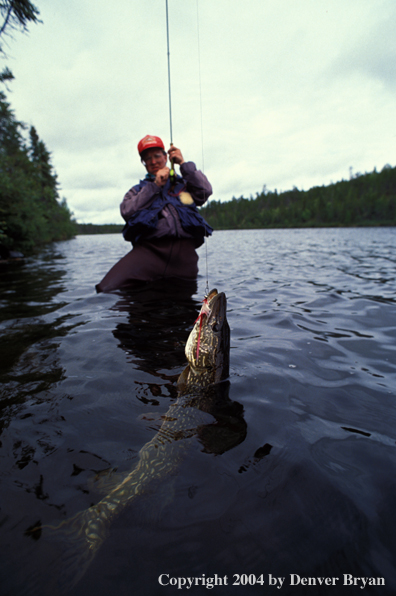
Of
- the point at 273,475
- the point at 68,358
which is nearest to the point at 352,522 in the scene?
the point at 273,475

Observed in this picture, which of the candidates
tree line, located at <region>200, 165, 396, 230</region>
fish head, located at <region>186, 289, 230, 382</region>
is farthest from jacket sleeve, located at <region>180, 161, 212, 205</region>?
tree line, located at <region>200, 165, 396, 230</region>

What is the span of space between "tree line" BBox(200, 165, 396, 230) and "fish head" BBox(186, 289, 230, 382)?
287ft

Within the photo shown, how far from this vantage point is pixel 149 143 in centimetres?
590

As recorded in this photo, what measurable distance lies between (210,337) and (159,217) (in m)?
4.27

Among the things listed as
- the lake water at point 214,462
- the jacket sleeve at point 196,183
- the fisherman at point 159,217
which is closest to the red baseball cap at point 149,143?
the fisherman at point 159,217

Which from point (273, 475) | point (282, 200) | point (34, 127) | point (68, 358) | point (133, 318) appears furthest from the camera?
point (282, 200)

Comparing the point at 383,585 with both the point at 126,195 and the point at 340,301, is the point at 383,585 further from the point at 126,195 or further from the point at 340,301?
the point at 126,195

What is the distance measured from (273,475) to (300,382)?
1236 millimetres

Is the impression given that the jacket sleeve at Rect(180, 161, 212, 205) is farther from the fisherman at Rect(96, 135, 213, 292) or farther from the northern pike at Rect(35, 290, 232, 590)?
the northern pike at Rect(35, 290, 232, 590)

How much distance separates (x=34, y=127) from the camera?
161 ft

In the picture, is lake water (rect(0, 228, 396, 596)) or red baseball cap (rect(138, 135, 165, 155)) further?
red baseball cap (rect(138, 135, 165, 155))

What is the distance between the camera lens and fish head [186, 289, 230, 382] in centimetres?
270

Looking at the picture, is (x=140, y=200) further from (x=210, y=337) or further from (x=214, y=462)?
(x=214, y=462)

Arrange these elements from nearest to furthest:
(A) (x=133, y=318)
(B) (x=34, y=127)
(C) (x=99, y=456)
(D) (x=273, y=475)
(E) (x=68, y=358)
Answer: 1. (D) (x=273, y=475)
2. (C) (x=99, y=456)
3. (E) (x=68, y=358)
4. (A) (x=133, y=318)
5. (B) (x=34, y=127)
